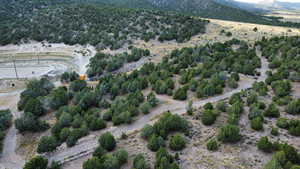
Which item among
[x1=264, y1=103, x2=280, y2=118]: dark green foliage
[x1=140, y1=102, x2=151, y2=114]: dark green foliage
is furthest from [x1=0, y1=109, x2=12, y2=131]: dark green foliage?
[x1=264, y1=103, x2=280, y2=118]: dark green foliage

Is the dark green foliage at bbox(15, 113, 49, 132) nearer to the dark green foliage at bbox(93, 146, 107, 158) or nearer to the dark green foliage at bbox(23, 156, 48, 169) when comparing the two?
the dark green foliage at bbox(23, 156, 48, 169)

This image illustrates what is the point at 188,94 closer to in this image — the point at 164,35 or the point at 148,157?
the point at 148,157

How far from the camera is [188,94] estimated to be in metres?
26.8

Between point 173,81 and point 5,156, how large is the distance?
74.5 feet

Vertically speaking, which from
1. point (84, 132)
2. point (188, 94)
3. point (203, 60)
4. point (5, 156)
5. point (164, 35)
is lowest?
point (5, 156)

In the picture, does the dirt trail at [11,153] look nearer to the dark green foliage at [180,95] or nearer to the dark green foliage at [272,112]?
the dark green foliage at [180,95]

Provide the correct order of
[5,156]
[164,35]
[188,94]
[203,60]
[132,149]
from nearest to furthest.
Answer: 1. [132,149]
2. [5,156]
3. [188,94]
4. [203,60]
5. [164,35]

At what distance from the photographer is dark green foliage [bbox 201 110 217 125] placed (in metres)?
19.3

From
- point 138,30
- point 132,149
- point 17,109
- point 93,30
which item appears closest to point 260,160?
point 132,149

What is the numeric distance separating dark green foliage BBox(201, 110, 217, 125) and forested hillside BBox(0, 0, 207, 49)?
37293mm

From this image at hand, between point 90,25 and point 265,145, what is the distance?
6524 centimetres

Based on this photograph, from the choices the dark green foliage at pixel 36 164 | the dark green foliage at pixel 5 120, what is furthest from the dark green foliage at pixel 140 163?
the dark green foliage at pixel 5 120

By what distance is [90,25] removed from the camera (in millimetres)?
67750

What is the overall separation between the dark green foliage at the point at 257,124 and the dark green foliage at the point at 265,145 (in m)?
2.19
